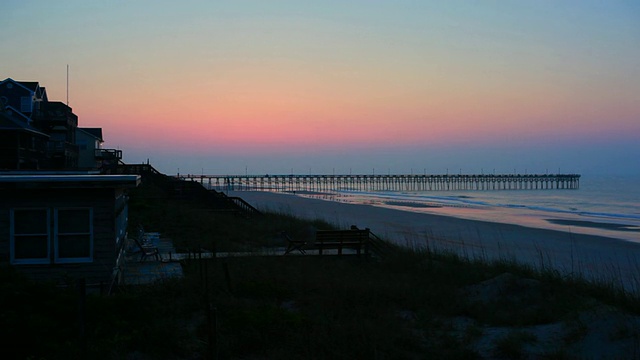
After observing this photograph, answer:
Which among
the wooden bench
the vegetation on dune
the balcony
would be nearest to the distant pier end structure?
the balcony

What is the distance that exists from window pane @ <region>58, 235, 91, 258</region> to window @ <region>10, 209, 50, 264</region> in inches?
9.0

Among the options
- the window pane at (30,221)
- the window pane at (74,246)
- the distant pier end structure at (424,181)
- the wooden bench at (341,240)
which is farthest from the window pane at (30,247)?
the distant pier end structure at (424,181)

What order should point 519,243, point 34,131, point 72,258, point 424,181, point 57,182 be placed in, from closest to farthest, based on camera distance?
point 57,182 → point 72,258 → point 519,243 → point 34,131 → point 424,181

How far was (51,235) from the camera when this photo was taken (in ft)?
34.7

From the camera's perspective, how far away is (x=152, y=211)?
27.4 m

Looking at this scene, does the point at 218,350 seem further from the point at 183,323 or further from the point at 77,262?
the point at 77,262

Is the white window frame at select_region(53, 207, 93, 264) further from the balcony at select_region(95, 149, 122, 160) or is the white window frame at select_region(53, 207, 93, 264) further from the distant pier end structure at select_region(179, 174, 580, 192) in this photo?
the distant pier end structure at select_region(179, 174, 580, 192)

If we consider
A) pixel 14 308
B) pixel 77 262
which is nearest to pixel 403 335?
pixel 14 308

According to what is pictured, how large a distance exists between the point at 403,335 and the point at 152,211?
21500mm

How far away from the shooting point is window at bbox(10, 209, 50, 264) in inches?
412

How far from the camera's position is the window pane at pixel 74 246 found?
10617mm

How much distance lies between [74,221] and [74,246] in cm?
45

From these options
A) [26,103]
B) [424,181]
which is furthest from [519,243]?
[424,181]

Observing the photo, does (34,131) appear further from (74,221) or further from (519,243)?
(74,221)
